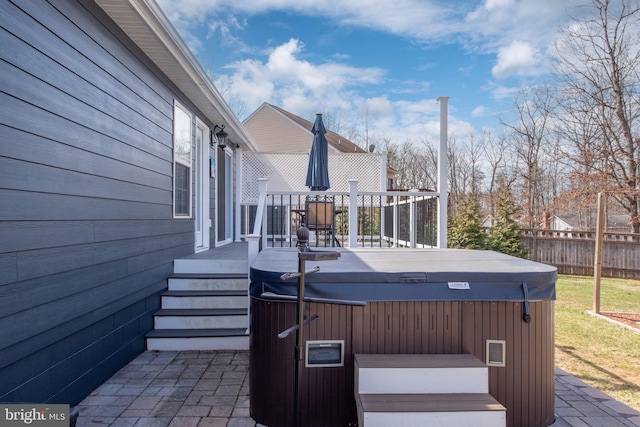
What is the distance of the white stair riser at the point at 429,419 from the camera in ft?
6.16

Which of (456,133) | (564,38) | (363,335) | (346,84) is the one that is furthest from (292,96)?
(363,335)

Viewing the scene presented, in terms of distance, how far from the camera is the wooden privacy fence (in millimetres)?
10883

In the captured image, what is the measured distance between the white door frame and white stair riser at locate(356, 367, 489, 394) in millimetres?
4184

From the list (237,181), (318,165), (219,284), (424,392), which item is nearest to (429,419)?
(424,392)

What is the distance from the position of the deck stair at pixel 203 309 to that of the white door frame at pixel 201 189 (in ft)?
3.91

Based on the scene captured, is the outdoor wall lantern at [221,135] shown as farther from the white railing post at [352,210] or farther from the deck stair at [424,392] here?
the deck stair at [424,392]

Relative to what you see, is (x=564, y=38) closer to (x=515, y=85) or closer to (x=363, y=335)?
(x=515, y=85)

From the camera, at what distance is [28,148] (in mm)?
2279

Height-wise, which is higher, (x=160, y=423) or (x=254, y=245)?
(x=254, y=245)

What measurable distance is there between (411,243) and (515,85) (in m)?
16.4

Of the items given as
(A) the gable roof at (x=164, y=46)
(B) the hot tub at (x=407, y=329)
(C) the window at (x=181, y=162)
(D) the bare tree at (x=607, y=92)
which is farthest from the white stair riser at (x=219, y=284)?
(D) the bare tree at (x=607, y=92)

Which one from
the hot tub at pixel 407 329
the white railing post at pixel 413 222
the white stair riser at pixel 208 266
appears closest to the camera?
the hot tub at pixel 407 329

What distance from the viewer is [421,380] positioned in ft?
6.92

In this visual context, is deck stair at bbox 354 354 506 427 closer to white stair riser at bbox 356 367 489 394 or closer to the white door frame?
white stair riser at bbox 356 367 489 394
